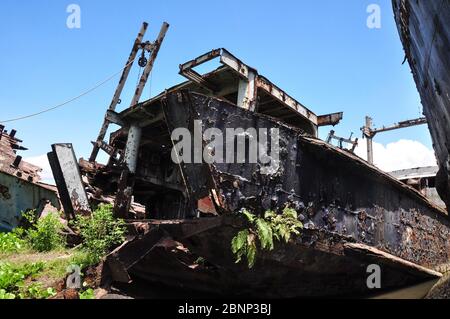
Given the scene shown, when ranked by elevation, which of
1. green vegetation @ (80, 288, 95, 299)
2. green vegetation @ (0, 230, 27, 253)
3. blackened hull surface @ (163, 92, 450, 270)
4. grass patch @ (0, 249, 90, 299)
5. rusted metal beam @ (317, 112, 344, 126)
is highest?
rusted metal beam @ (317, 112, 344, 126)

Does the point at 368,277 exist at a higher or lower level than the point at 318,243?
lower

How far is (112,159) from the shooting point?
10.9 metres

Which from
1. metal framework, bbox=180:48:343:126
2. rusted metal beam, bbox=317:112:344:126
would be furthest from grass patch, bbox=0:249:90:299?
rusted metal beam, bbox=317:112:344:126

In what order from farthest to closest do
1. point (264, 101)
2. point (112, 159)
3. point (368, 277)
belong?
point (112, 159), point (264, 101), point (368, 277)

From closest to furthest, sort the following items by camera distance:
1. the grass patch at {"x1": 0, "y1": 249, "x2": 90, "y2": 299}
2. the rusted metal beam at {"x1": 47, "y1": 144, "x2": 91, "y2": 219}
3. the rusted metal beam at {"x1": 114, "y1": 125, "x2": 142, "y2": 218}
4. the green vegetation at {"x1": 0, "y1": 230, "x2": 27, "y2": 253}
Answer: the grass patch at {"x1": 0, "y1": 249, "x2": 90, "y2": 299} < the green vegetation at {"x1": 0, "y1": 230, "x2": 27, "y2": 253} < the rusted metal beam at {"x1": 47, "y1": 144, "x2": 91, "y2": 219} < the rusted metal beam at {"x1": 114, "y1": 125, "x2": 142, "y2": 218}

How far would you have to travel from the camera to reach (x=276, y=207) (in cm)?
528

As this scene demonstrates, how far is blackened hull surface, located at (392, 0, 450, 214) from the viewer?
10.0ft

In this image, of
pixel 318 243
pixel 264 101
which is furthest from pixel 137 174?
pixel 318 243

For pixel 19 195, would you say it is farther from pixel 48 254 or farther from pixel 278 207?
pixel 278 207

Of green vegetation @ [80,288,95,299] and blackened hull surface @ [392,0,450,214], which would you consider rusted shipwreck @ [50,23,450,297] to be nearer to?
green vegetation @ [80,288,95,299]

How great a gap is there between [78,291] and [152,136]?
23.4ft

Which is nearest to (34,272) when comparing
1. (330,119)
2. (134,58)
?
(330,119)

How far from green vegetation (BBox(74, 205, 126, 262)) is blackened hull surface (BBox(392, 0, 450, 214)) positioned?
4.72 m

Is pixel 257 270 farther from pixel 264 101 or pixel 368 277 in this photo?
pixel 264 101
